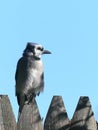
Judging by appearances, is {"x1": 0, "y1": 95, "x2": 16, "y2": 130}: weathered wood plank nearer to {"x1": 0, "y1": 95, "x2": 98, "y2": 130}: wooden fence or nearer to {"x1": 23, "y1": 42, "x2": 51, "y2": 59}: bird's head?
{"x1": 0, "y1": 95, "x2": 98, "y2": 130}: wooden fence

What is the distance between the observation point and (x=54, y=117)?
449 centimetres

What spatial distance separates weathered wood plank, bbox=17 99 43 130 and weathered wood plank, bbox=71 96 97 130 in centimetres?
41

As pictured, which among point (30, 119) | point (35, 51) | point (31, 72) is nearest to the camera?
point (30, 119)

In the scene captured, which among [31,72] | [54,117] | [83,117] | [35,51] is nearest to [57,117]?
[54,117]

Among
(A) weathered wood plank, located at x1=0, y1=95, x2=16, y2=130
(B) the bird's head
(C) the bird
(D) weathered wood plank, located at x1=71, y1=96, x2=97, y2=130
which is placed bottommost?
(C) the bird

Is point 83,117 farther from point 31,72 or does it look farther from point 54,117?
point 31,72

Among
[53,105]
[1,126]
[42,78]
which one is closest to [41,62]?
[42,78]

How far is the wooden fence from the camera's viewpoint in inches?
165

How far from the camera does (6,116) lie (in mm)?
4133

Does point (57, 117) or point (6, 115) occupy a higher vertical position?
point (6, 115)

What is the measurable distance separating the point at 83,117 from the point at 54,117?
321mm

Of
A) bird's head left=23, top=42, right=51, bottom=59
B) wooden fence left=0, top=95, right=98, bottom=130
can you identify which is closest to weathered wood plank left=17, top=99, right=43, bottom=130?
wooden fence left=0, top=95, right=98, bottom=130

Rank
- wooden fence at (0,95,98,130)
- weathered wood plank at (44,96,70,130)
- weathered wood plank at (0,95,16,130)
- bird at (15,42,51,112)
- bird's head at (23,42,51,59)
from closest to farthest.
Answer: weathered wood plank at (0,95,16,130), wooden fence at (0,95,98,130), weathered wood plank at (44,96,70,130), bird at (15,42,51,112), bird's head at (23,42,51,59)

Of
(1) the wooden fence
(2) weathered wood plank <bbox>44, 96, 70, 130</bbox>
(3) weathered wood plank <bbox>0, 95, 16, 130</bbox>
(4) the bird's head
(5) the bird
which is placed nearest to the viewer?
(3) weathered wood plank <bbox>0, 95, 16, 130</bbox>
